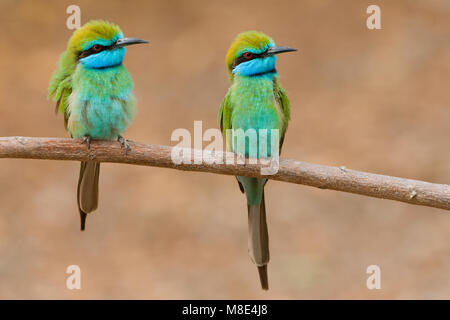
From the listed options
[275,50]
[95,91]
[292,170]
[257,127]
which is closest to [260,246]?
[292,170]

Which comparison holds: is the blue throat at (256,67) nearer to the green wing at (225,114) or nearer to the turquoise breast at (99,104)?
the green wing at (225,114)

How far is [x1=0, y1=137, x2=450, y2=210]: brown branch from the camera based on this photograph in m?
2.64

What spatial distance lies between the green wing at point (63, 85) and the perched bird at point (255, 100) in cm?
68

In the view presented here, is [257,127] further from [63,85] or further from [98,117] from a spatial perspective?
[63,85]

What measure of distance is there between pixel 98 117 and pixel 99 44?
0.98ft

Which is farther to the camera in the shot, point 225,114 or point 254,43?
point 225,114

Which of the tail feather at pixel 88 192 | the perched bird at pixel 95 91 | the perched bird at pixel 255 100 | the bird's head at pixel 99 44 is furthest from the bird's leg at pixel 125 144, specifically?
the perched bird at pixel 255 100

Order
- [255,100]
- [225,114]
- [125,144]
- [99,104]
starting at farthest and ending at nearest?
[225,114] → [255,100] → [99,104] → [125,144]

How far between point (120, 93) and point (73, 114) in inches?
8.3

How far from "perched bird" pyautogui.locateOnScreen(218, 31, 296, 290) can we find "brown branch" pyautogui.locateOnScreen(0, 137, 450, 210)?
194 mm

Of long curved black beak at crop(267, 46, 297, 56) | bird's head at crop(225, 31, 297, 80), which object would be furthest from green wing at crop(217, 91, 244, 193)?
long curved black beak at crop(267, 46, 297, 56)

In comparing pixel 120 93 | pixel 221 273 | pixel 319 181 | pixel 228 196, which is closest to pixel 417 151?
→ pixel 228 196

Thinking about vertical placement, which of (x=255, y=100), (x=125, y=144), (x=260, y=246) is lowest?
(x=260, y=246)

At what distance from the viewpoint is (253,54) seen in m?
2.85
